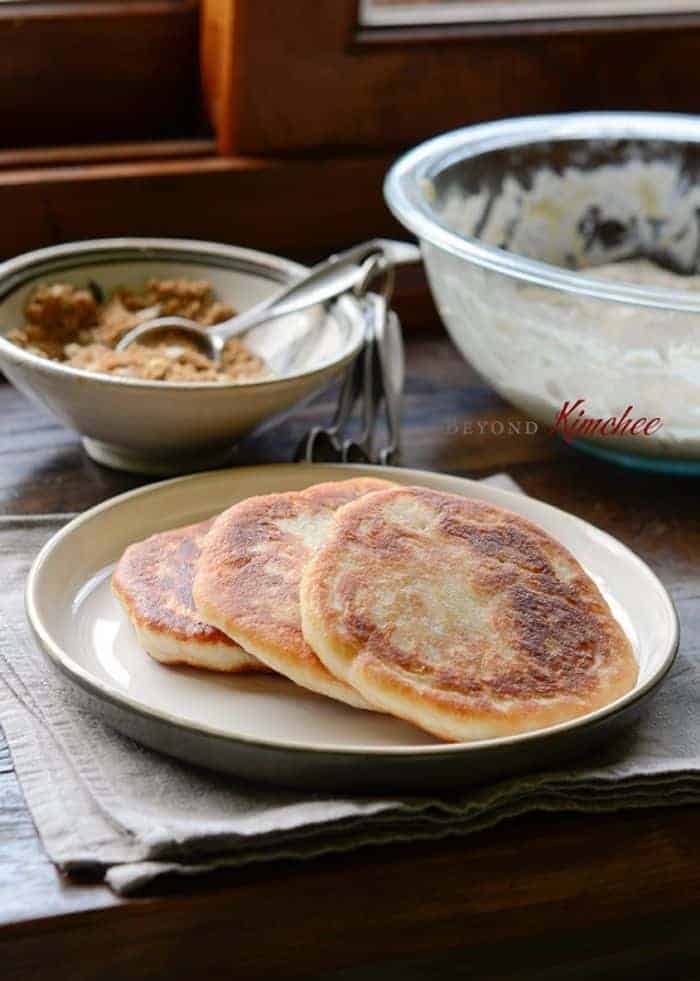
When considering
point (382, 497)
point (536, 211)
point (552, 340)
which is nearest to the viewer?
point (382, 497)

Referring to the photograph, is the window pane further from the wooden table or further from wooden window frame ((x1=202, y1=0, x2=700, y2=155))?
the wooden table

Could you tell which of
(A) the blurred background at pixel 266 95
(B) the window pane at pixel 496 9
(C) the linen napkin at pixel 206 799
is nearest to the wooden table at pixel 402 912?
(C) the linen napkin at pixel 206 799

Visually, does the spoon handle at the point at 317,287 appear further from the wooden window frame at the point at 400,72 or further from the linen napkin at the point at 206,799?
the linen napkin at the point at 206,799

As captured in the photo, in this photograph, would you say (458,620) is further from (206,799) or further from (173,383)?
(173,383)

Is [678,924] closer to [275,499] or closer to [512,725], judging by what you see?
[512,725]

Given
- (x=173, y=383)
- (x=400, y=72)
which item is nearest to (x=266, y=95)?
(x=400, y=72)

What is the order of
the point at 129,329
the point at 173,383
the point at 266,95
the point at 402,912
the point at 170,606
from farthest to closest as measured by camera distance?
the point at 266,95 < the point at 129,329 < the point at 173,383 < the point at 170,606 < the point at 402,912

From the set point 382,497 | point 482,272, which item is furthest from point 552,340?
point 382,497

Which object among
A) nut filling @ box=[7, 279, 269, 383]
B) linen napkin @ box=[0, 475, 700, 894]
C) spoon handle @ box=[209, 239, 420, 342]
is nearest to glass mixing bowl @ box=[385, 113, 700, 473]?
spoon handle @ box=[209, 239, 420, 342]
